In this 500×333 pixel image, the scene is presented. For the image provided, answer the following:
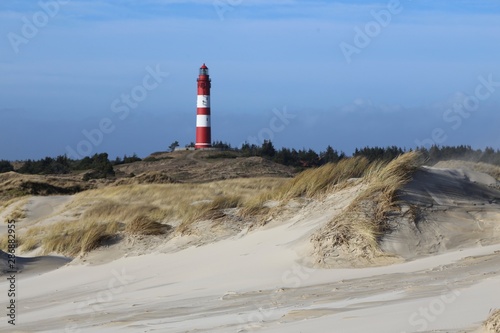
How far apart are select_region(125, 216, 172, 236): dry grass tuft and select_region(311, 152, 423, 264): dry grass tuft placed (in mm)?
4302

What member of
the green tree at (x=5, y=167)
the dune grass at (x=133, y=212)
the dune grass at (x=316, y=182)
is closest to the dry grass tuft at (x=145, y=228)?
the dune grass at (x=133, y=212)

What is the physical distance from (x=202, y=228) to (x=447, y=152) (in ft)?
41.7

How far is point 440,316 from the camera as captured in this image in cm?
651

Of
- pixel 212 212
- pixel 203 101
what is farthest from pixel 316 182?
pixel 203 101

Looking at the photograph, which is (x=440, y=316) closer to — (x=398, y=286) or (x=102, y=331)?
(x=398, y=286)

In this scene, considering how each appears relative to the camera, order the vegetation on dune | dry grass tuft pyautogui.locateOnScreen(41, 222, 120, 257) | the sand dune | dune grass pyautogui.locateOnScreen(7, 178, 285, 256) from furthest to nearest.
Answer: dune grass pyautogui.locateOnScreen(7, 178, 285, 256) → dry grass tuft pyautogui.locateOnScreen(41, 222, 120, 257) → the sand dune → the vegetation on dune

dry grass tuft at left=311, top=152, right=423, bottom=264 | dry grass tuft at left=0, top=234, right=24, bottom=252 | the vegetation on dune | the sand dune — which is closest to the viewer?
dry grass tuft at left=311, top=152, right=423, bottom=264

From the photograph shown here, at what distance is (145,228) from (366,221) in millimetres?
5085

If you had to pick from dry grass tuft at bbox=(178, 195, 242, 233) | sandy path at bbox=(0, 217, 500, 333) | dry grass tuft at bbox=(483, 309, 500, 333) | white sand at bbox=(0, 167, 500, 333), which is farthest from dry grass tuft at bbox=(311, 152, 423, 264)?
dry grass tuft at bbox=(483, 309, 500, 333)

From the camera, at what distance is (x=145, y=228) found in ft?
48.2

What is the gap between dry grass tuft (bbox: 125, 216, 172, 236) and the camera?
14641 millimetres

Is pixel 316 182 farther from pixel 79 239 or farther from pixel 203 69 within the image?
pixel 203 69

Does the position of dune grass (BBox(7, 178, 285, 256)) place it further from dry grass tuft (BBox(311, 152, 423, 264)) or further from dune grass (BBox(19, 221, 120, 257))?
dry grass tuft (BBox(311, 152, 423, 264))

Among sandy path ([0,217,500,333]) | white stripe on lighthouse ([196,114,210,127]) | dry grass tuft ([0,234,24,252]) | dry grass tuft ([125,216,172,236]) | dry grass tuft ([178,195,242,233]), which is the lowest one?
sandy path ([0,217,500,333])
